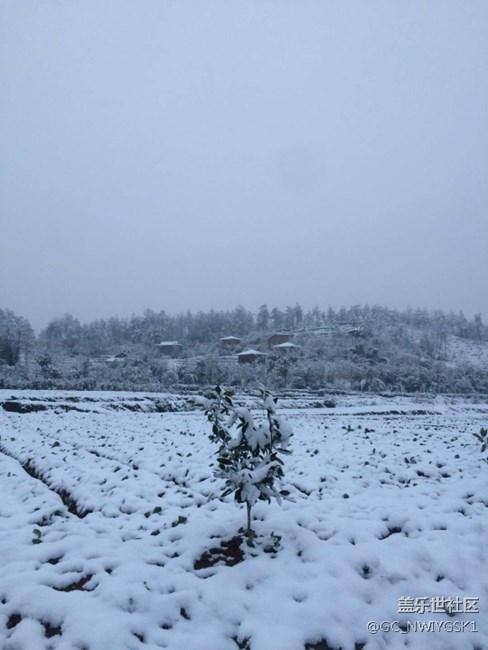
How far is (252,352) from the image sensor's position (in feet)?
230

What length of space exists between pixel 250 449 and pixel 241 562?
1.31 metres

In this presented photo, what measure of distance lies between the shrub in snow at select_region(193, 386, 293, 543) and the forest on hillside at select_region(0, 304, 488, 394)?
108 inches

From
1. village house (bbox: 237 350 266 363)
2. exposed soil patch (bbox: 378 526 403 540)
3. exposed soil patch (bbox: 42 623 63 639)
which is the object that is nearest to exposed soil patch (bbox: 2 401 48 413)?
exposed soil patch (bbox: 42 623 63 639)

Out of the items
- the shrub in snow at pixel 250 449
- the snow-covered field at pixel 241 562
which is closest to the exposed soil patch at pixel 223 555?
the snow-covered field at pixel 241 562

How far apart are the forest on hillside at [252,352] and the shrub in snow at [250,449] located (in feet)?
9.03

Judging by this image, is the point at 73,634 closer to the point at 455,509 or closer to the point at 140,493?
the point at 140,493

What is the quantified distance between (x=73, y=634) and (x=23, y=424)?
16.3m

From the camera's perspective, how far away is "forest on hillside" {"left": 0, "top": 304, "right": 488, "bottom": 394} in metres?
52.2

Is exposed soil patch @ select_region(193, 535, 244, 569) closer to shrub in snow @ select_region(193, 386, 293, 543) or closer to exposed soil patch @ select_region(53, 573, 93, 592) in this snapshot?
shrub in snow @ select_region(193, 386, 293, 543)

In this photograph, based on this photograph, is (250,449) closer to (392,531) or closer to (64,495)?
(392,531)

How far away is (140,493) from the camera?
23.9 feet

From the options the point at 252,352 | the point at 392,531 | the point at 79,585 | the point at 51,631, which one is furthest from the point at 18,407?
the point at 252,352

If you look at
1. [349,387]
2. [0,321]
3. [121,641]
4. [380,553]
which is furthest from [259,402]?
[0,321]

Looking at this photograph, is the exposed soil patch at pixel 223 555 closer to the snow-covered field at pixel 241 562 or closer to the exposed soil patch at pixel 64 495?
the snow-covered field at pixel 241 562
